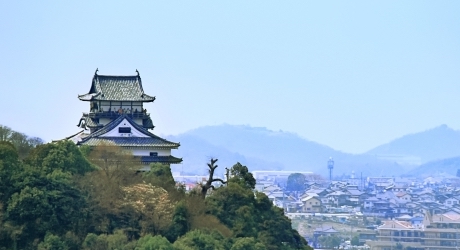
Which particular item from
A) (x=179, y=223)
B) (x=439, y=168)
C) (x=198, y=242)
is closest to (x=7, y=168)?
(x=179, y=223)

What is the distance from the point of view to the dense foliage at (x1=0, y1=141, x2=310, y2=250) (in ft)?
66.3

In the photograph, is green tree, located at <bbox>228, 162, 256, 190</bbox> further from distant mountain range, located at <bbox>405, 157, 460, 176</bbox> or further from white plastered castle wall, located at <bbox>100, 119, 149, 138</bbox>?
distant mountain range, located at <bbox>405, 157, 460, 176</bbox>

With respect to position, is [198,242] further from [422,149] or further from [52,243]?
[422,149]

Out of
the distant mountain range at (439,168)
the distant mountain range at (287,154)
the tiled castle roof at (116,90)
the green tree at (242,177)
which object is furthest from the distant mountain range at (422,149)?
the green tree at (242,177)

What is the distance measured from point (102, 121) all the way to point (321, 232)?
4722 centimetres

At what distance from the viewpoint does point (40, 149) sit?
21.8 m

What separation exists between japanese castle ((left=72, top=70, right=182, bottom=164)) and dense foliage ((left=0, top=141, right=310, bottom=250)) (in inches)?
49.9

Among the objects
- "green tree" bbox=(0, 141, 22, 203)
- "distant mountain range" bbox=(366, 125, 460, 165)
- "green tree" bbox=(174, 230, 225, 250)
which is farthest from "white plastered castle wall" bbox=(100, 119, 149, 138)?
"distant mountain range" bbox=(366, 125, 460, 165)

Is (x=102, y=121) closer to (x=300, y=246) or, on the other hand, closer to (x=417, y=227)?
(x=300, y=246)

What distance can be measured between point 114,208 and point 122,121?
5.26 m

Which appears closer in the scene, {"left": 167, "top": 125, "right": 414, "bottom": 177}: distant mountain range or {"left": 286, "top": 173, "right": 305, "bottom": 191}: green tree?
{"left": 286, "top": 173, "right": 305, "bottom": 191}: green tree

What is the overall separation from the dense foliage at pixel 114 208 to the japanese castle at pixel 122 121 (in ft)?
4.16

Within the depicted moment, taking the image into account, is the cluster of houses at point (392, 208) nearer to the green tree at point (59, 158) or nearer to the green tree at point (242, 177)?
the green tree at point (242, 177)

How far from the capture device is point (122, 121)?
2664 centimetres
